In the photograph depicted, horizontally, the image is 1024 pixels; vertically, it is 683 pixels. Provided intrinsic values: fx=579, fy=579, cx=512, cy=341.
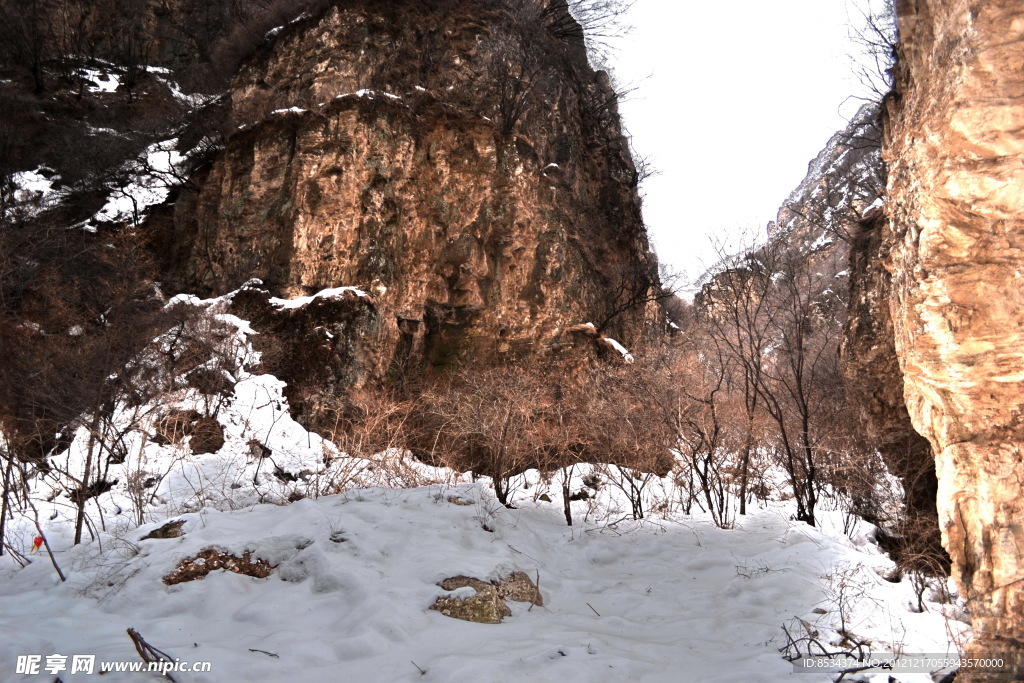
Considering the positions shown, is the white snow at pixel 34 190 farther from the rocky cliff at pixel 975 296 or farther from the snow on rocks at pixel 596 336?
the rocky cliff at pixel 975 296

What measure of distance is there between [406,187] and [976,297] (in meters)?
13.3

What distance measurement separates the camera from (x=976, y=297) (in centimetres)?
412

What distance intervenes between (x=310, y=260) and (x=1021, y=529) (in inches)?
537

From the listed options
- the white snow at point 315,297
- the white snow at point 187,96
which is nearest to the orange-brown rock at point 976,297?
the white snow at point 315,297

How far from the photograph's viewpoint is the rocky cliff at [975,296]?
389 centimetres

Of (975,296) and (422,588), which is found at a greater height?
(975,296)

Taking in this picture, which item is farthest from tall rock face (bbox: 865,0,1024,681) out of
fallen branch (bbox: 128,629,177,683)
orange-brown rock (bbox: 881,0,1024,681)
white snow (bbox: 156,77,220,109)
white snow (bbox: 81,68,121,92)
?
white snow (bbox: 81,68,121,92)

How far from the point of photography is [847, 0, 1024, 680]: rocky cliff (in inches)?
153

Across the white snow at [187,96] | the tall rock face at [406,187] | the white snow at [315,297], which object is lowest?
the white snow at [315,297]

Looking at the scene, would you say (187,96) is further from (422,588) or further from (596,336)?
(422,588)

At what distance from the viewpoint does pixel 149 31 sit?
22.3m

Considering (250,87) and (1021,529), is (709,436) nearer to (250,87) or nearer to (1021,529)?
(1021,529)

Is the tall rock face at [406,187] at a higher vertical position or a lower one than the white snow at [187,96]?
lower

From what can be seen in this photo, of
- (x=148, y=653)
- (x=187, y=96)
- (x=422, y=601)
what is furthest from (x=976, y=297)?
(x=187, y=96)
